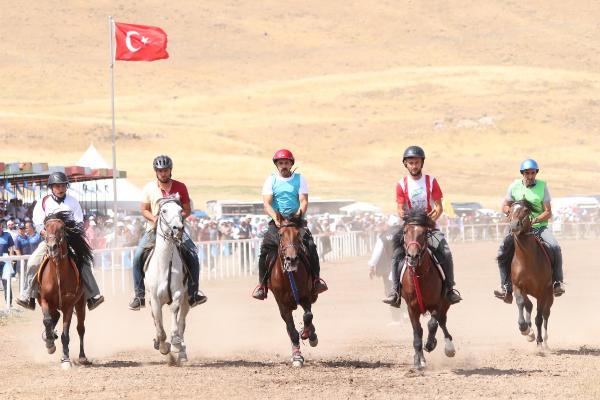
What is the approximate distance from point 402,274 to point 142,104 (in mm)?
107142

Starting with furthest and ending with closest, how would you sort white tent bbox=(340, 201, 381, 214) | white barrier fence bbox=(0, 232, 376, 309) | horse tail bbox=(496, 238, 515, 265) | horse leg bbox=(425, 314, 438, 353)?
white tent bbox=(340, 201, 381, 214) → white barrier fence bbox=(0, 232, 376, 309) → horse tail bbox=(496, 238, 515, 265) → horse leg bbox=(425, 314, 438, 353)

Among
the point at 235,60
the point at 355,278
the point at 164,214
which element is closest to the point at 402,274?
the point at 164,214

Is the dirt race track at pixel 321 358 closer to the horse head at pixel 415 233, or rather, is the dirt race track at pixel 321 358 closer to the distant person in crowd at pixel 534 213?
the distant person in crowd at pixel 534 213

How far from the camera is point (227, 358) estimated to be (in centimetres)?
1554

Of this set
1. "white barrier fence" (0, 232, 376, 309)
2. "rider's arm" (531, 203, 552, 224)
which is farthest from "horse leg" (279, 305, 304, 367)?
"white barrier fence" (0, 232, 376, 309)

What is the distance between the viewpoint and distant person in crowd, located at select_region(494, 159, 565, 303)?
1574 cm

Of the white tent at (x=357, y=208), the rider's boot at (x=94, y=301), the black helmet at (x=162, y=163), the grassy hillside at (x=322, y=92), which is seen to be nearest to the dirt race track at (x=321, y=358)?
the rider's boot at (x=94, y=301)

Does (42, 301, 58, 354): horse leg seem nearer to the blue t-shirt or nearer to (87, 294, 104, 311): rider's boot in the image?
(87, 294, 104, 311): rider's boot

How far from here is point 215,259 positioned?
33.8 m

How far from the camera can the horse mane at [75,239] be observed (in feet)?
48.3

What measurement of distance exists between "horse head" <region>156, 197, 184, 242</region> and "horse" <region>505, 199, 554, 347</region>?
4192 millimetres

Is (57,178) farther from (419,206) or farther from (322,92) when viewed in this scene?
(322,92)

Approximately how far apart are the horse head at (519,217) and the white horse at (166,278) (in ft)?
13.7

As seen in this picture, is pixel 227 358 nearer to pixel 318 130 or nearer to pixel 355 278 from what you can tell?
pixel 355 278
